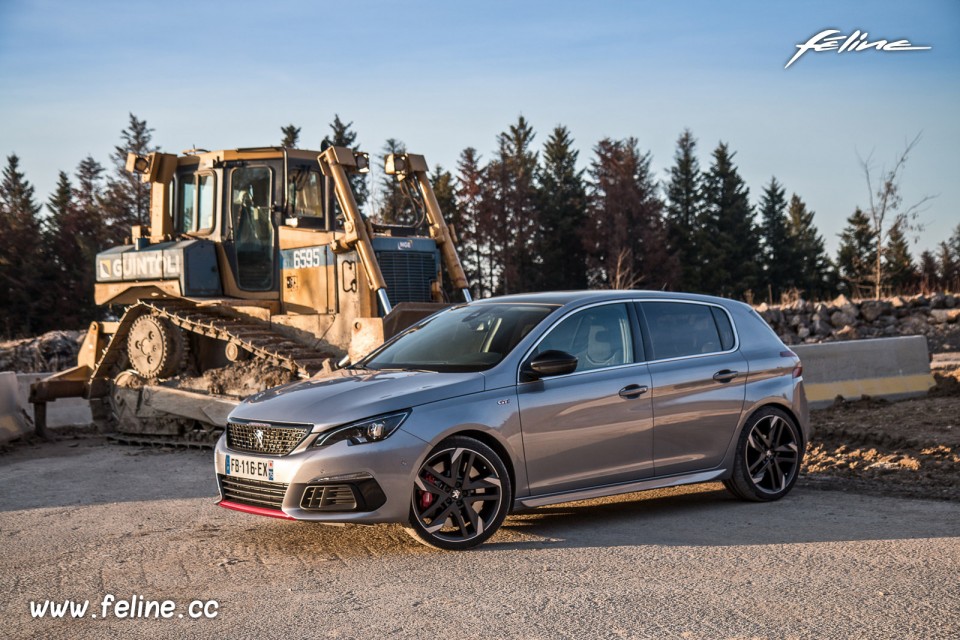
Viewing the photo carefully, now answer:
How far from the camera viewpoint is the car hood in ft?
21.4

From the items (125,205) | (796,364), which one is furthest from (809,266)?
(796,364)

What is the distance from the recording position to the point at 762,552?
6.43m

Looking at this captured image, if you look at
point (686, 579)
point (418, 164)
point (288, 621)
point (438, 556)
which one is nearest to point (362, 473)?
point (438, 556)

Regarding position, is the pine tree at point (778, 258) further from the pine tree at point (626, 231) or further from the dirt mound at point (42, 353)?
the dirt mound at point (42, 353)

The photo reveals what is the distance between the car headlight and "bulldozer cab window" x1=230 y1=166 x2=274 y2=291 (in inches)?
341

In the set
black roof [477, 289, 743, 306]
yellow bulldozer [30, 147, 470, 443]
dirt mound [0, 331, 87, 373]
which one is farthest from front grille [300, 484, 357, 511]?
dirt mound [0, 331, 87, 373]

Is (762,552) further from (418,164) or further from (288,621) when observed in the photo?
(418,164)

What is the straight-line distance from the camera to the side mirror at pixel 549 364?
7078 mm

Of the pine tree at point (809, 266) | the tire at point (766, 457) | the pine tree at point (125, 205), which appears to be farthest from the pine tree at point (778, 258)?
the tire at point (766, 457)

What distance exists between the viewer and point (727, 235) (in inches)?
2410

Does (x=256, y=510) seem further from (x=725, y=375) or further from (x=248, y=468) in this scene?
(x=725, y=375)

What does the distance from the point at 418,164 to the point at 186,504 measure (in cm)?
744

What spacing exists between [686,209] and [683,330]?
59.7 metres

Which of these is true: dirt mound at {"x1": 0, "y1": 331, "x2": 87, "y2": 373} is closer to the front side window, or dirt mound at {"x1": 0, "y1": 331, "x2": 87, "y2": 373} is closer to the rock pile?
the rock pile
